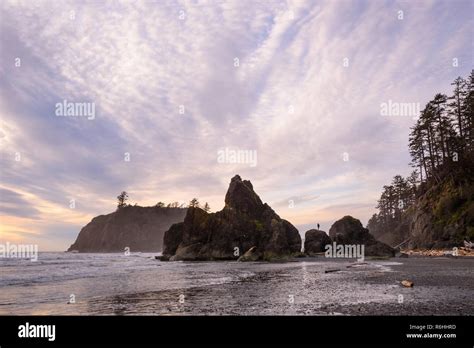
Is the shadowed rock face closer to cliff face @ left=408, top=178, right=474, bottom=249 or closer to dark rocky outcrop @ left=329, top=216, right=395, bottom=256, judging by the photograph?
dark rocky outcrop @ left=329, top=216, right=395, bottom=256

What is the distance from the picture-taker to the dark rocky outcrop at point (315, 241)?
9500 cm

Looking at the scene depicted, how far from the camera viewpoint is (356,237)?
282 ft

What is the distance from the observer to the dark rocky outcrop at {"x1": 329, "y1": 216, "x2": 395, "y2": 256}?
77975mm

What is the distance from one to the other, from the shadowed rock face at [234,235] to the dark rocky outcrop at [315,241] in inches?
113

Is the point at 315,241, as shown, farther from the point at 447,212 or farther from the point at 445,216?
the point at 447,212

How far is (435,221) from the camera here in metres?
71.1

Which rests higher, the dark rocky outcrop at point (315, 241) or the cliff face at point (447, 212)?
the cliff face at point (447, 212)

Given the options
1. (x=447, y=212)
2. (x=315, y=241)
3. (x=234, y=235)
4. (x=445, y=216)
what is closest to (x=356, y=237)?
(x=315, y=241)

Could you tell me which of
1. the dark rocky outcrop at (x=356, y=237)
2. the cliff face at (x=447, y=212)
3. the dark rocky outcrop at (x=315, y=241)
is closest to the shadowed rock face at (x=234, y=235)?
the dark rocky outcrop at (x=315, y=241)

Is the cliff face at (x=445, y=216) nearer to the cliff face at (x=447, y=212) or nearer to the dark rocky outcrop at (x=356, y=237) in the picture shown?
the cliff face at (x=447, y=212)

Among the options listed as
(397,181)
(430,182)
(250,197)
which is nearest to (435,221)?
(430,182)

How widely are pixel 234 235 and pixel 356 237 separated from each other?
1336 inches
